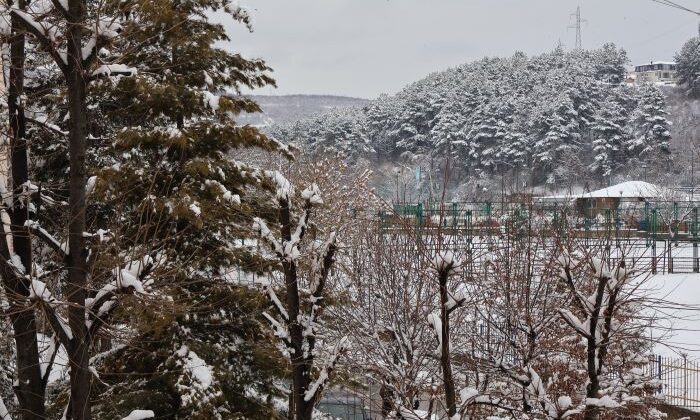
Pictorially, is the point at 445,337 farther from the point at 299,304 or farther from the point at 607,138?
the point at 607,138

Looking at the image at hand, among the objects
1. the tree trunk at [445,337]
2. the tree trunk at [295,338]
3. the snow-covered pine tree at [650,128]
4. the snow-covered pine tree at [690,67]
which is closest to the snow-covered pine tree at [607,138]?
the snow-covered pine tree at [650,128]

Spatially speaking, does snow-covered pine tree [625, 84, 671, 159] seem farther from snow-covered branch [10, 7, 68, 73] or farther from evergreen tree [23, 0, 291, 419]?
snow-covered branch [10, 7, 68, 73]

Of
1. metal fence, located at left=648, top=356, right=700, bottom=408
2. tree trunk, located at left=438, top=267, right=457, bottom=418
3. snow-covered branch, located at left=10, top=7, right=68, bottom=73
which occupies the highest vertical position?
snow-covered branch, located at left=10, top=7, right=68, bottom=73

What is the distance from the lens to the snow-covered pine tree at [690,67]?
90875 millimetres

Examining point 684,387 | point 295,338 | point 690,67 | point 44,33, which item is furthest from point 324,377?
point 690,67

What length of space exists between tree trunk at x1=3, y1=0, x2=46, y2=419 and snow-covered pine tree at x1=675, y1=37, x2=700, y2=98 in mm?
95180

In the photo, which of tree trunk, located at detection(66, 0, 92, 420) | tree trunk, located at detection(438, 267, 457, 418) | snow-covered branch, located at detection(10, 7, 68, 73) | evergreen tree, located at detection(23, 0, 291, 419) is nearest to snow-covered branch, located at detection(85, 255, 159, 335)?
tree trunk, located at detection(66, 0, 92, 420)

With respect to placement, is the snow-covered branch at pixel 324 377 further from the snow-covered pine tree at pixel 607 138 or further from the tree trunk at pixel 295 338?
the snow-covered pine tree at pixel 607 138

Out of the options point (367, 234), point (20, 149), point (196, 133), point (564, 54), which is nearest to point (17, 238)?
point (20, 149)

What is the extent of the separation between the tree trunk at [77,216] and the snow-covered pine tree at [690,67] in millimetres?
96318

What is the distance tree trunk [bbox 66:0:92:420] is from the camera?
237 inches

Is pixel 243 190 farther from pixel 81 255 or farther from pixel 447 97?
pixel 447 97

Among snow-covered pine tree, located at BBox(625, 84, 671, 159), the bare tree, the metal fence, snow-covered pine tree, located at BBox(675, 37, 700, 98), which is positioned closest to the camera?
the bare tree

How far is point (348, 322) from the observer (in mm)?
16188
